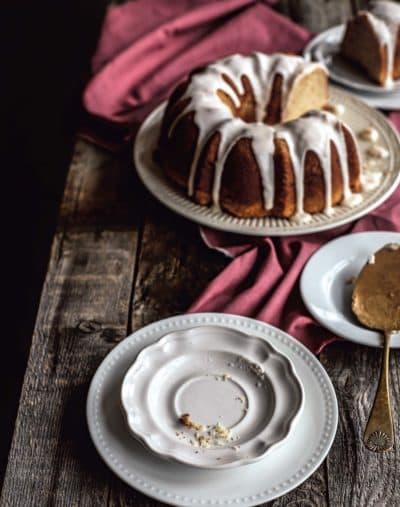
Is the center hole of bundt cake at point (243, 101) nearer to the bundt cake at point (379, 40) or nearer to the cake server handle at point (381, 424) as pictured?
the bundt cake at point (379, 40)

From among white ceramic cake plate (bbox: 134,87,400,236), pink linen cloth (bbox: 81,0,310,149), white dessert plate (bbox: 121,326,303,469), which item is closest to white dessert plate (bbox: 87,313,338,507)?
white dessert plate (bbox: 121,326,303,469)

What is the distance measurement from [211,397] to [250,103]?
2.59 feet

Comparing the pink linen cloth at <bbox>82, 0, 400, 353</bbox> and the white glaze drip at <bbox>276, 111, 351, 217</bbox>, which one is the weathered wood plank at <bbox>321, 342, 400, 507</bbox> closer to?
the pink linen cloth at <bbox>82, 0, 400, 353</bbox>

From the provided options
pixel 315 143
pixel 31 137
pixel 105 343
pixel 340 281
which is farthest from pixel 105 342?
pixel 31 137

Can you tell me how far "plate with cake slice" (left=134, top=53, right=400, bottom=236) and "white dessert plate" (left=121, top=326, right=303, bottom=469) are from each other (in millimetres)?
349

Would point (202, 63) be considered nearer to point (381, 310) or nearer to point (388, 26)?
point (388, 26)

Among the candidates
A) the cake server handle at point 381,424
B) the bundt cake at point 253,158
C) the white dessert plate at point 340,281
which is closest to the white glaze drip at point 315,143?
the bundt cake at point 253,158

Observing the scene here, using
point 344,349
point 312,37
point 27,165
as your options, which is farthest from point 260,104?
point 27,165

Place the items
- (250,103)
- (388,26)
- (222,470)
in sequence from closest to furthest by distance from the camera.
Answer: (222,470), (250,103), (388,26)

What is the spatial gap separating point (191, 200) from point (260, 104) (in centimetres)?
31

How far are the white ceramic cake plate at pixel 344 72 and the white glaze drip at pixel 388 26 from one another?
0.10 feet

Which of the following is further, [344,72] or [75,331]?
[344,72]

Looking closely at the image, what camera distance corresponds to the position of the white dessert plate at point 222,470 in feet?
3.25

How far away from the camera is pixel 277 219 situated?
4.83 feet
